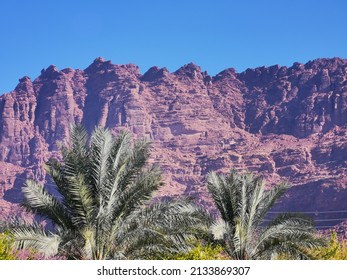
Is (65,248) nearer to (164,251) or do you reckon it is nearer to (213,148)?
(164,251)

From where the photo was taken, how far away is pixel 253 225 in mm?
20203

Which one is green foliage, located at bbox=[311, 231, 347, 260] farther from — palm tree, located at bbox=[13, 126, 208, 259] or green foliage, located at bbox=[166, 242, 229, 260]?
palm tree, located at bbox=[13, 126, 208, 259]

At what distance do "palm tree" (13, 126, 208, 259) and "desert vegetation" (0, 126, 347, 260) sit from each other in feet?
0.08

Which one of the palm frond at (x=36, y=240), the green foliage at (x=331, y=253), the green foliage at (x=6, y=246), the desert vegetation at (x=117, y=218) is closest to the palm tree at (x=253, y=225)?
the desert vegetation at (x=117, y=218)

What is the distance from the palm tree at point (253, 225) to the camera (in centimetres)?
1975

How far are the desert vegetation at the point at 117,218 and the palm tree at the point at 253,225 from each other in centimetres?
3

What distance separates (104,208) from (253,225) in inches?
190

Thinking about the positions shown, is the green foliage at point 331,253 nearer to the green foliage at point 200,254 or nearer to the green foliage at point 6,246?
the green foliage at point 200,254

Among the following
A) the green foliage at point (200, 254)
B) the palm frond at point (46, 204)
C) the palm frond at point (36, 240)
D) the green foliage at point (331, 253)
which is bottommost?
the green foliage at point (331, 253)

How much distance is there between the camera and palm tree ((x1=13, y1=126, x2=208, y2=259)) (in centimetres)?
1777

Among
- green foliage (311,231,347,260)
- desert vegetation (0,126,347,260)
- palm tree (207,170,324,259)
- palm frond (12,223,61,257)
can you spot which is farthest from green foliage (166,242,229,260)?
green foliage (311,231,347,260)

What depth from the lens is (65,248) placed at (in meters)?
17.9

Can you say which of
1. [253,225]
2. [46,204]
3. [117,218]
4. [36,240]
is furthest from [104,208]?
[253,225]

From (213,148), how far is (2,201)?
59.2 m
